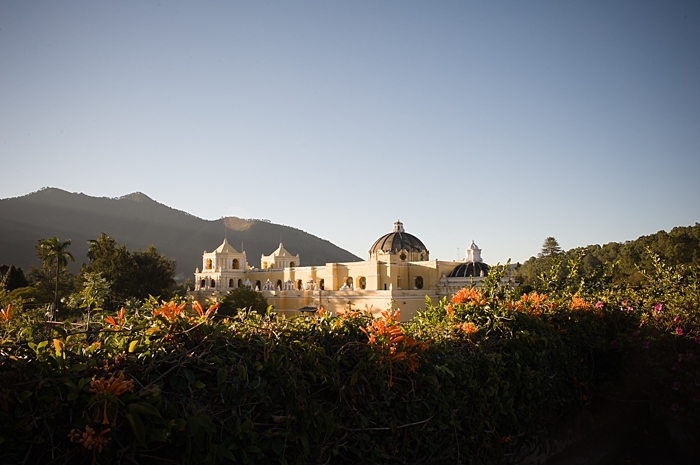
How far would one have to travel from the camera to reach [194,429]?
2.22 meters

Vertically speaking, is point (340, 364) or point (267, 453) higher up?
point (340, 364)

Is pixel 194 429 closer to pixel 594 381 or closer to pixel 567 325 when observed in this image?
pixel 567 325

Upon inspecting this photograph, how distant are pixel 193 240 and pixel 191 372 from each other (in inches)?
4414

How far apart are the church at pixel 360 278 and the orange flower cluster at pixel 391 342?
28.7m

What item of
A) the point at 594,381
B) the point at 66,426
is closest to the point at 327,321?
the point at 66,426

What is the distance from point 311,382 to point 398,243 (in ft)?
133

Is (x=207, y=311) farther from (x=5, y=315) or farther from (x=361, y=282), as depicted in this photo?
(x=361, y=282)

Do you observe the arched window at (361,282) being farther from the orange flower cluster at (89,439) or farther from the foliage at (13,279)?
the orange flower cluster at (89,439)

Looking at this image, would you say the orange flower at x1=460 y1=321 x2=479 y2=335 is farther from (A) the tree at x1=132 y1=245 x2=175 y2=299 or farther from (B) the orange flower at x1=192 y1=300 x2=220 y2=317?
(A) the tree at x1=132 y1=245 x2=175 y2=299

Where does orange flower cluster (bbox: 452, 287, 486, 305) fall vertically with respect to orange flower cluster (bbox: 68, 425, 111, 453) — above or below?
above

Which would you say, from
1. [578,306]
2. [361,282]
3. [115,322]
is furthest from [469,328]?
[361,282]

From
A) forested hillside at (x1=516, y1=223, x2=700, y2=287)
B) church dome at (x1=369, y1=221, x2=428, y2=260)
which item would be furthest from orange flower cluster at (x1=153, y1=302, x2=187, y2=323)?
church dome at (x1=369, y1=221, x2=428, y2=260)

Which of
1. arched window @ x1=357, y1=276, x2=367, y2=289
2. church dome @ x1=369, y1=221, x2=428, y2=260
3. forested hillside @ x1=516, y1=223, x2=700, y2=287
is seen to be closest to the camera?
forested hillside @ x1=516, y1=223, x2=700, y2=287

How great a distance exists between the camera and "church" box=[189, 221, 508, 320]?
115 feet
